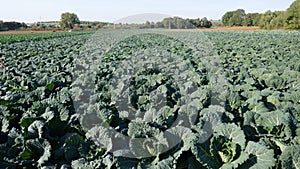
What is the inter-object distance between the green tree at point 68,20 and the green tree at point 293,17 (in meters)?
73.2

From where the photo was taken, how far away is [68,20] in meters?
109

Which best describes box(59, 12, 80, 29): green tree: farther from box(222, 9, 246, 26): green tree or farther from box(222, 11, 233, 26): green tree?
box(222, 9, 246, 26): green tree

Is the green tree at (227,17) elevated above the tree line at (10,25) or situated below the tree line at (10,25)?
above

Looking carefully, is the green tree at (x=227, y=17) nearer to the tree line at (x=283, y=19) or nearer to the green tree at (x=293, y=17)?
the tree line at (x=283, y=19)

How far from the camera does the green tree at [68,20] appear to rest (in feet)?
343

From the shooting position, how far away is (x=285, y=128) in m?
2.77

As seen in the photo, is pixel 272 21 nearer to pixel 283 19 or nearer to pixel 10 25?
pixel 283 19

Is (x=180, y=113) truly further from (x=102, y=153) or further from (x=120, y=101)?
(x=120, y=101)

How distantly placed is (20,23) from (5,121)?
96480mm

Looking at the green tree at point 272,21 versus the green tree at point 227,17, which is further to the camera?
the green tree at point 227,17

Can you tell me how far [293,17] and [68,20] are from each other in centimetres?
7994

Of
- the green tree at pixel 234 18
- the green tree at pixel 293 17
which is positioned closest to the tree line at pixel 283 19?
the green tree at pixel 293 17

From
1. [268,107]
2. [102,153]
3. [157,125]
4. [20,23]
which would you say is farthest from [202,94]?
[20,23]

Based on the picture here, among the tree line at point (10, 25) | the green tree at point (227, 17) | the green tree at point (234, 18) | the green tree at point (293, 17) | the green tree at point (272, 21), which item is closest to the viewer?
the green tree at point (293, 17)
